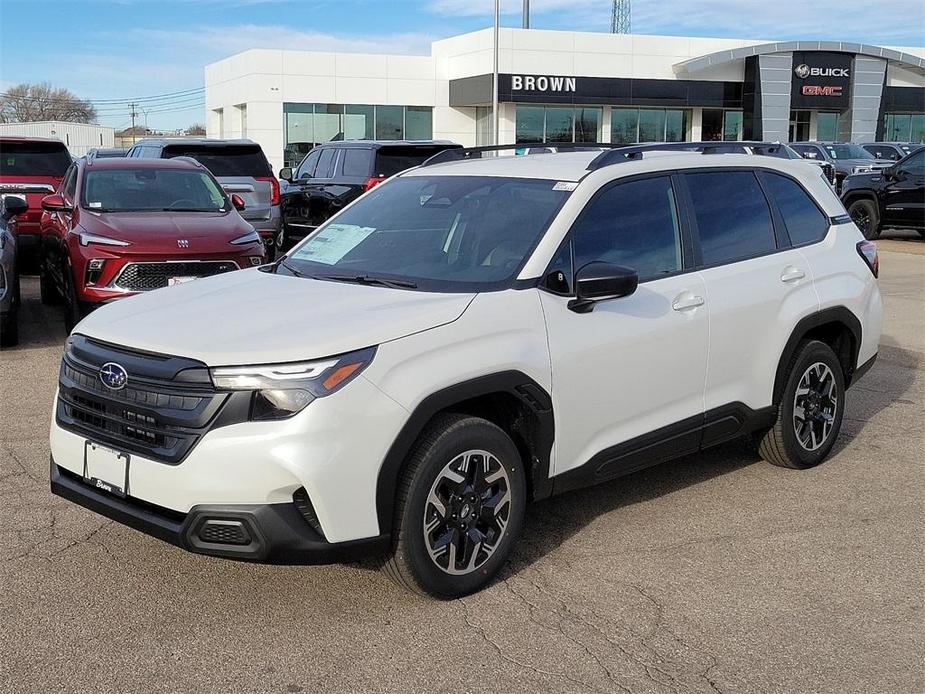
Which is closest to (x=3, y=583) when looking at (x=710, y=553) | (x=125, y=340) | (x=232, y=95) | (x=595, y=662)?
(x=125, y=340)

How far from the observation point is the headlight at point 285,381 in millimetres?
3523

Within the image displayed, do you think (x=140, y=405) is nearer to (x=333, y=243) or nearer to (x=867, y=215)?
(x=333, y=243)

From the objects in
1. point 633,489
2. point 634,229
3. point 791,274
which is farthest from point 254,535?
point 791,274

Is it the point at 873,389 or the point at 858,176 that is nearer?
the point at 873,389

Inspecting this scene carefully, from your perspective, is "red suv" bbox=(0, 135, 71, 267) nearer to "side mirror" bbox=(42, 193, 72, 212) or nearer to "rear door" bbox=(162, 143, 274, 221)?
"rear door" bbox=(162, 143, 274, 221)

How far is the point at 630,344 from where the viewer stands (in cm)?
453

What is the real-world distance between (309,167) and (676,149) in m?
12.2

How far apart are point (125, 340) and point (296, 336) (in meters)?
0.71

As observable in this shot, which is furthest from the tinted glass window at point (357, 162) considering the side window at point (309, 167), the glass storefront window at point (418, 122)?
the glass storefront window at point (418, 122)

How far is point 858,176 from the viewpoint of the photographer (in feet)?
63.6

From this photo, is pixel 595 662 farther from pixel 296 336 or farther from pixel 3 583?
pixel 3 583

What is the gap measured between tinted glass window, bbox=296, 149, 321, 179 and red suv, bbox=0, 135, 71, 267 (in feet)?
12.1

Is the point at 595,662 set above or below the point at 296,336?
below

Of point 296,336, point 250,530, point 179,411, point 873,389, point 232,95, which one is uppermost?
point 232,95
